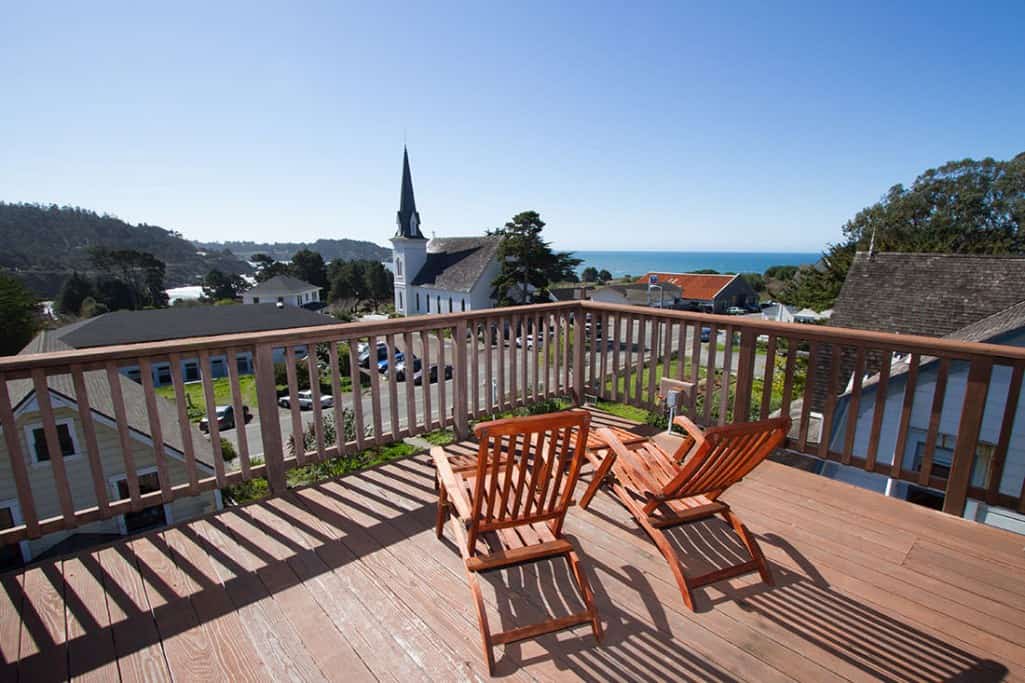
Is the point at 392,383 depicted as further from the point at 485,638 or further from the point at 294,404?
the point at 485,638

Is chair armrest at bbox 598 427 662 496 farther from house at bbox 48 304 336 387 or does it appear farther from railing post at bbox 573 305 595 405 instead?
house at bbox 48 304 336 387

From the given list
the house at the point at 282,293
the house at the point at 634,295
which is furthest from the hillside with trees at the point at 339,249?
the house at the point at 634,295

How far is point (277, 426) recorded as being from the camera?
2.82 m

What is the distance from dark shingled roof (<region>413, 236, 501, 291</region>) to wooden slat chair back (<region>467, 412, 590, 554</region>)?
1359 inches

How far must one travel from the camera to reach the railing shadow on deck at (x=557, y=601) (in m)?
1.64

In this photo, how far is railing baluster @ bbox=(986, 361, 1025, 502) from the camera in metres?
2.37

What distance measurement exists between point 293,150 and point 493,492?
22.5 m

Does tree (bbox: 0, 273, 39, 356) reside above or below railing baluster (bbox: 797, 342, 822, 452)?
below

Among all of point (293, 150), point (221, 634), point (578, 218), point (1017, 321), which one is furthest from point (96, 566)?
point (578, 218)

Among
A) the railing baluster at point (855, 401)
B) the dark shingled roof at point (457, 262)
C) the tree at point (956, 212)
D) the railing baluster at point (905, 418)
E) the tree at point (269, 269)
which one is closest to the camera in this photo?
the railing baluster at point (905, 418)

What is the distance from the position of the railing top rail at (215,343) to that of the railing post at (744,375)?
1.92 metres

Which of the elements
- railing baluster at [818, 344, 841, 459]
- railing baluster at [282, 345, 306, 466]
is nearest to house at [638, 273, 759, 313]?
railing baluster at [818, 344, 841, 459]

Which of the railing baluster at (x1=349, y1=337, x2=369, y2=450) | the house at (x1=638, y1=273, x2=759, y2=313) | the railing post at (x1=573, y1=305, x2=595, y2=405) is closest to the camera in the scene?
the railing baluster at (x1=349, y1=337, x2=369, y2=450)

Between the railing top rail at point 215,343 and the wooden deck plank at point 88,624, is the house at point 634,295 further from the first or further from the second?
the wooden deck plank at point 88,624
